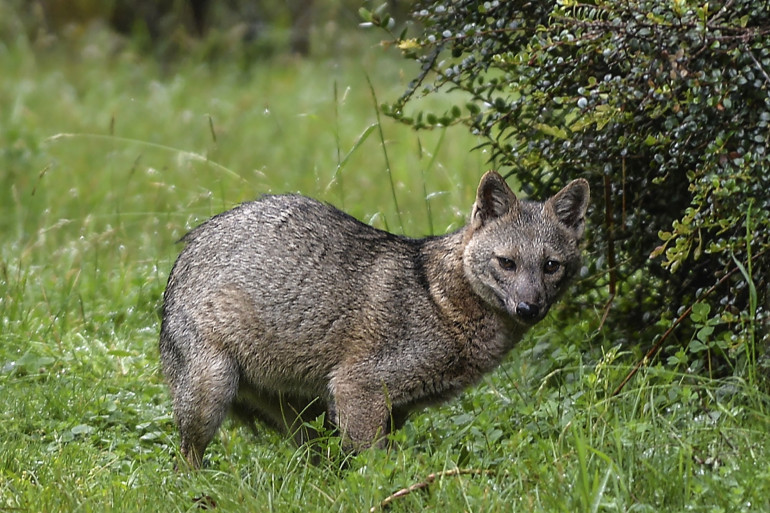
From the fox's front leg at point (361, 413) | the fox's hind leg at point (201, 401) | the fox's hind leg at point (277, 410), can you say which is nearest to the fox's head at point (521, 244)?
the fox's front leg at point (361, 413)

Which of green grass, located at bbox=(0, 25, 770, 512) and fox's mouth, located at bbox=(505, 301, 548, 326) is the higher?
fox's mouth, located at bbox=(505, 301, 548, 326)

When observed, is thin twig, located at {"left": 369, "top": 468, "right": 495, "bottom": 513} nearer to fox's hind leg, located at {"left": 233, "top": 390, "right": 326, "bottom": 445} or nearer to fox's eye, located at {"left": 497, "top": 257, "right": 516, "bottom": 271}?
fox's eye, located at {"left": 497, "top": 257, "right": 516, "bottom": 271}

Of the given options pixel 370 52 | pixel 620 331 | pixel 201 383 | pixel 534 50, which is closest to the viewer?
pixel 534 50

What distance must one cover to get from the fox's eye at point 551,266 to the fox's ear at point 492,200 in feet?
1.11

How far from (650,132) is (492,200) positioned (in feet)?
2.56

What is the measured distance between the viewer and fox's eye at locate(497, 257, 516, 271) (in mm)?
4969

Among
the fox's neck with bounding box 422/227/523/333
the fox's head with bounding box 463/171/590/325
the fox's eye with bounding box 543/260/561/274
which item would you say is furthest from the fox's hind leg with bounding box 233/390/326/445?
the fox's eye with bounding box 543/260/561/274

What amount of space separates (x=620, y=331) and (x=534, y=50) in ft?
5.59

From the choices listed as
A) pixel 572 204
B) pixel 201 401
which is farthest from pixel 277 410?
pixel 572 204

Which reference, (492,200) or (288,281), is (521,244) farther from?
(288,281)

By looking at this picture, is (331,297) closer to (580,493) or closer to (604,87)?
(604,87)

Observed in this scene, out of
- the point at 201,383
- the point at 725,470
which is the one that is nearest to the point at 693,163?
the point at 725,470

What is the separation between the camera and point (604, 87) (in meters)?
4.55

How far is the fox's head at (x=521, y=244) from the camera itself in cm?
491
